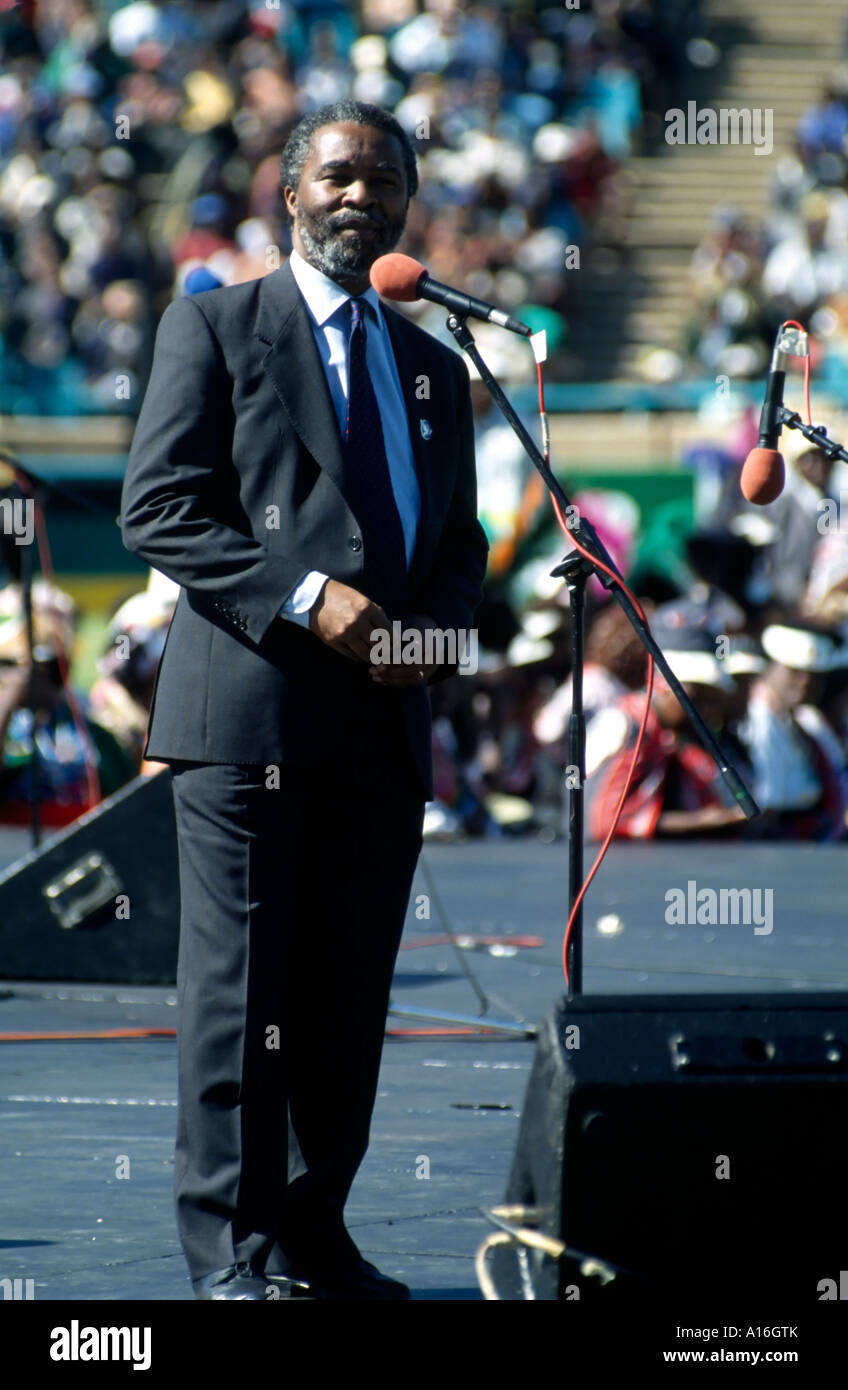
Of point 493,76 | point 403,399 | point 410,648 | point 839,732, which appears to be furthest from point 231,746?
point 493,76

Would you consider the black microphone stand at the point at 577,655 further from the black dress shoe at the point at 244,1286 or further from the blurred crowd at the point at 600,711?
the blurred crowd at the point at 600,711

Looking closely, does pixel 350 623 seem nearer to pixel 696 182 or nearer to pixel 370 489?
pixel 370 489

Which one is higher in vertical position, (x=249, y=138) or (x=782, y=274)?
(x=249, y=138)

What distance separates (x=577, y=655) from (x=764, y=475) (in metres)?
0.57


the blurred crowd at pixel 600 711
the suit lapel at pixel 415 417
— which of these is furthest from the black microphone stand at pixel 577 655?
the blurred crowd at pixel 600 711

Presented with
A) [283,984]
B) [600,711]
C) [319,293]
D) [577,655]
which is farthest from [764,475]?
[600,711]

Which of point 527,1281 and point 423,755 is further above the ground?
point 423,755

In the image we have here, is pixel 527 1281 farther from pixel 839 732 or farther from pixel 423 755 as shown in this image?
pixel 839 732

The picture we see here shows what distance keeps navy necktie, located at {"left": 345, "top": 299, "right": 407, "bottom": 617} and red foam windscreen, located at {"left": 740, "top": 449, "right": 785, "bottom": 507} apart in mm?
738

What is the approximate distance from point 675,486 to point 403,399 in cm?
992

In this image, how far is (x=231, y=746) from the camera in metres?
3.50

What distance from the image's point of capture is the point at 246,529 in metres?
3.58

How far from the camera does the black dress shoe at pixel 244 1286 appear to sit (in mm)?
3345

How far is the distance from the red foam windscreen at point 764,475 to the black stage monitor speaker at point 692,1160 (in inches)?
47.9
